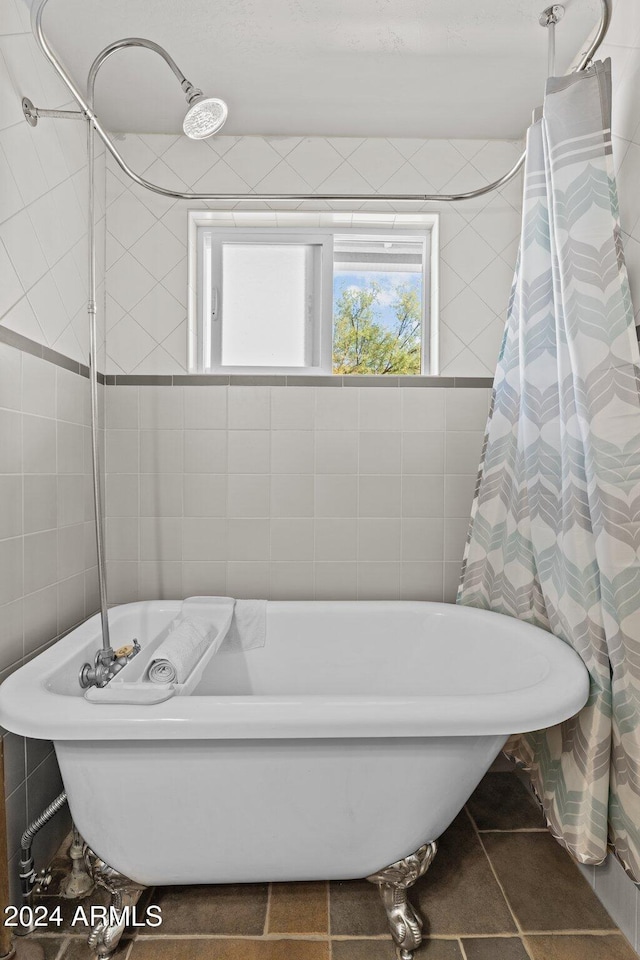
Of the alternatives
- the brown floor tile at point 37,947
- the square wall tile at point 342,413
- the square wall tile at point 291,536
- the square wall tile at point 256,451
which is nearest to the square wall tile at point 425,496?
the square wall tile at point 342,413

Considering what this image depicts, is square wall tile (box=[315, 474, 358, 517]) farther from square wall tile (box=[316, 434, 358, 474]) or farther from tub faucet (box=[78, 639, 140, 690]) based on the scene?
tub faucet (box=[78, 639, 140, 690])

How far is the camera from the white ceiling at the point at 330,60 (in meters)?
1.52

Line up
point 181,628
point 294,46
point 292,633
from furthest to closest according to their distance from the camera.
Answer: point 292,633
point 294,46
point 181,628

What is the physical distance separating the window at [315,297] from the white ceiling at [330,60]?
1.18ft

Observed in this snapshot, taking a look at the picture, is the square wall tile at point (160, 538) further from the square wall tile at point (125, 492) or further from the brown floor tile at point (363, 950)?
the brown floor tile at point (363, 950)

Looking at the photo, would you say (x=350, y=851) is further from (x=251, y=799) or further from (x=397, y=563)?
(x=397, y=563)

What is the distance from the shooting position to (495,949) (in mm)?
1227

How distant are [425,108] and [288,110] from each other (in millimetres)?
484

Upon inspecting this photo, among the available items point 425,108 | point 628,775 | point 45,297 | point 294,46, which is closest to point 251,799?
point 628,775

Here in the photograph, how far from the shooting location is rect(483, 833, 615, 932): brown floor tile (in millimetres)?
1312

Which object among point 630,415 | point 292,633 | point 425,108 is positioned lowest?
point 292,633

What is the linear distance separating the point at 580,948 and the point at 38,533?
5.55 ft

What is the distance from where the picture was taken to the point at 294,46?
1.64 metres

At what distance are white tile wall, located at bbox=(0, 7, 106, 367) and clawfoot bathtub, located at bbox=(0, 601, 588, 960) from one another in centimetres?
96
